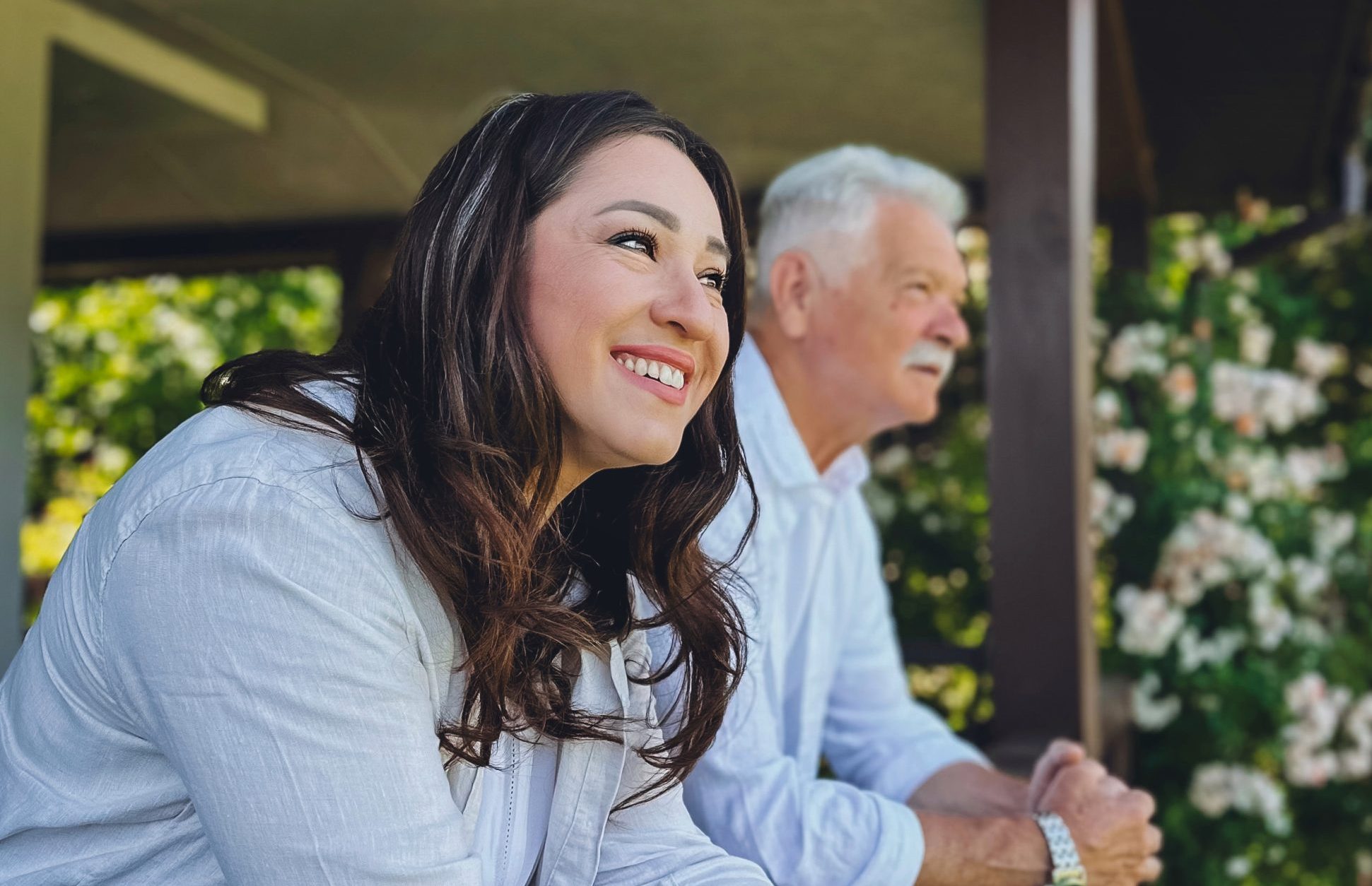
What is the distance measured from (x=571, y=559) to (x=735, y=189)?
0.42 metres

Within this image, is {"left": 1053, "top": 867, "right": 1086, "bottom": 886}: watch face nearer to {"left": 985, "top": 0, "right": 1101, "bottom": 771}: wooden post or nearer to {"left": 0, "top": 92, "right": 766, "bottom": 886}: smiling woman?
{"left": 0, "top": 92, "right": 766, "bottom": 886}: smiling woman

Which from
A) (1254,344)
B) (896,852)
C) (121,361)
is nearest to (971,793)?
(896,852)

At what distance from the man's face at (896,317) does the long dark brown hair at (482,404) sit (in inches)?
34.1

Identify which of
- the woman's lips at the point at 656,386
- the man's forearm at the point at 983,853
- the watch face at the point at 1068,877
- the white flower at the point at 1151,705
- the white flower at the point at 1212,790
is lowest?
the white flower at the point at 1212,790

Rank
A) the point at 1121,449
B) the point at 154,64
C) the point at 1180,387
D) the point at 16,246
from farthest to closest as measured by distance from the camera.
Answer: the point at 1180,387 < the point at 1121,449 < the point at 154,64 < the point at 16,246

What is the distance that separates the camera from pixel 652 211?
4.26ft

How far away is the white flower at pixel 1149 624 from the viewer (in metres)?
3.83

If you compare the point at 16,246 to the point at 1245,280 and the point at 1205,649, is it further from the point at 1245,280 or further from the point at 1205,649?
the point at 1245,280

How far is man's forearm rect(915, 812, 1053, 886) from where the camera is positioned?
182 cm

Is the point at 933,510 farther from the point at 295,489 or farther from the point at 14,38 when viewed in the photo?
the point at 295,489

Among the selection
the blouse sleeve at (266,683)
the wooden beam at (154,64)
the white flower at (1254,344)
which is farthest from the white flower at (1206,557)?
the blouse sleeve at (266,683)

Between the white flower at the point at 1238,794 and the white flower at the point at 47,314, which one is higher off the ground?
the white flower at the point at 47,314

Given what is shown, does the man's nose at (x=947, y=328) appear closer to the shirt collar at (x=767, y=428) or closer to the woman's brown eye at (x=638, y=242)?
the shirt collar at (x=767, y=428)

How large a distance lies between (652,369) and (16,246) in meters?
2.35
